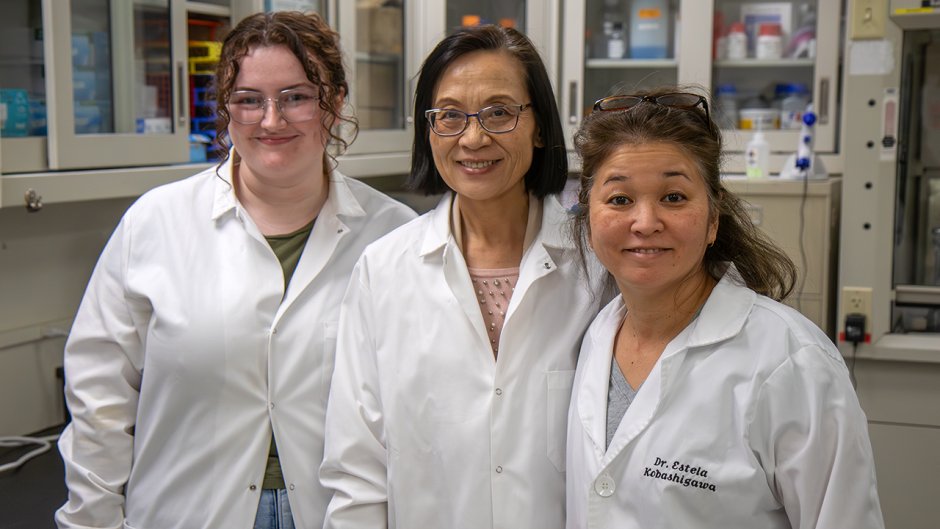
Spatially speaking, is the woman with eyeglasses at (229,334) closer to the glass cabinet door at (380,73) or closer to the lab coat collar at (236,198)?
the lab coat collar at (236,198)

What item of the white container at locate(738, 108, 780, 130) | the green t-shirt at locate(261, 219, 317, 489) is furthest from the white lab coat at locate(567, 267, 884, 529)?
the white container at locate(738, 108, 780, 130)

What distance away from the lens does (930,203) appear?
221cm

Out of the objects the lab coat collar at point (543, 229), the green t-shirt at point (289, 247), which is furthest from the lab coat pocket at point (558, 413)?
the green t-shirt at point (289, 247)

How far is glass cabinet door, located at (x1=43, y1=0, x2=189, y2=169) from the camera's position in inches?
60.0

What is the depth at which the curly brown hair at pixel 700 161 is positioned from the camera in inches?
41.0

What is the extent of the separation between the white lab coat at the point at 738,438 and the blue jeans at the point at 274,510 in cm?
54

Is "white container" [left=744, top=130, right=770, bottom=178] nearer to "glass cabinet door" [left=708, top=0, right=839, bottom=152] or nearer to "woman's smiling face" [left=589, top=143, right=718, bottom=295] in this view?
"glass cabinet door" [left=708, top=0, right=839, bottom=152]

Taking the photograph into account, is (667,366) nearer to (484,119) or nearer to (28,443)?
(484,119)

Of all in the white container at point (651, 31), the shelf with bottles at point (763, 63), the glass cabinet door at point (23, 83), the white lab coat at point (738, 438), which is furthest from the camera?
the white container at point (651, 31)

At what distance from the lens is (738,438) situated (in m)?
0.94

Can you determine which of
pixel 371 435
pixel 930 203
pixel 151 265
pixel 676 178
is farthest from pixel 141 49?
pixel 930 203

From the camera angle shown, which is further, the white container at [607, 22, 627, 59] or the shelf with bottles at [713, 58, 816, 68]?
the white container at [607, 22, 627, 59]

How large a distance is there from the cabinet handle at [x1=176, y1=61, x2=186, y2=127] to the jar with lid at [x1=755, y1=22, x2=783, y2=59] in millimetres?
1924

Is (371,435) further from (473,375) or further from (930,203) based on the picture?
(930,203)
